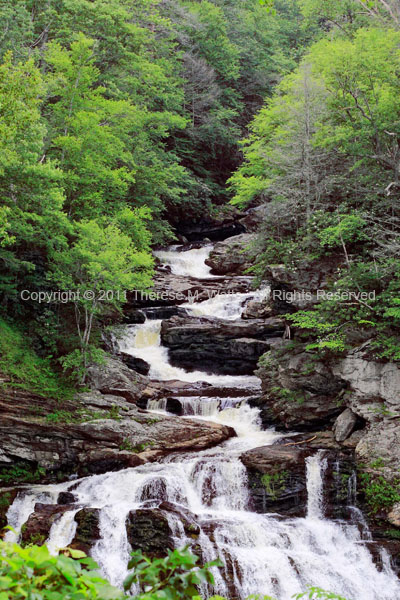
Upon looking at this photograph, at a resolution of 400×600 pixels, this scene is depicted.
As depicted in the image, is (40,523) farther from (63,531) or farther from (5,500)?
(5,500)

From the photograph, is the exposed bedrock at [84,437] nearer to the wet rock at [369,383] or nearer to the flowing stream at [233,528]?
the flowing stream at [233,528]

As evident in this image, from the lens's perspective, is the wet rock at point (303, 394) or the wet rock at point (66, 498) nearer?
the wet rock at point (66, 498)

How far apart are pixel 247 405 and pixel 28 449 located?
6.31m

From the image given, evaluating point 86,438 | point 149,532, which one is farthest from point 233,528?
point 86,438

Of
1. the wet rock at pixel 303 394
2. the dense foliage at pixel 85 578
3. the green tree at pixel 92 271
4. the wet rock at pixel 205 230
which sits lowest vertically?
the dense foliage at pixel 85 578

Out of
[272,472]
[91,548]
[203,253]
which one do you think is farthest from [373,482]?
[203,253]

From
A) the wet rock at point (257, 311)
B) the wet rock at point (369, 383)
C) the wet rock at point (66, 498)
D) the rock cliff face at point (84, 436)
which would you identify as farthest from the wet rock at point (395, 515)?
the wet rock at point (257, 311)

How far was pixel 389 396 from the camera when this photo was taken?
11.7 meters

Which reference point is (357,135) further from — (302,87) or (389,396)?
(389,396)

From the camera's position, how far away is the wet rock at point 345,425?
477 inches

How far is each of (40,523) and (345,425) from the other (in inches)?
293

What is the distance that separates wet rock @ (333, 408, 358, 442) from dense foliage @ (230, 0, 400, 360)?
1747 mm

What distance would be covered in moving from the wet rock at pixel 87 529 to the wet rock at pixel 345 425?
618 cm

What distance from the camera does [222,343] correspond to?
1836cm
